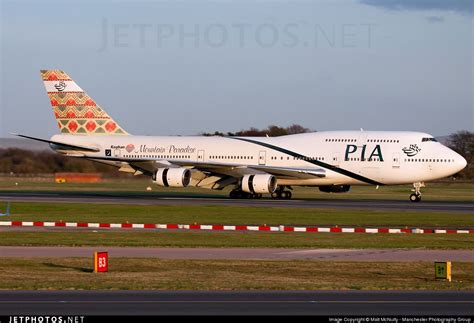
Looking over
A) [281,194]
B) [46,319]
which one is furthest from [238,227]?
[281,194]

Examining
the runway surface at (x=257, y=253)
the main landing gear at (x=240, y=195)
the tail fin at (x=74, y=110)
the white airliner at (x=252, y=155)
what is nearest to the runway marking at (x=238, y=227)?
the runway surface at (x=257, y=253)

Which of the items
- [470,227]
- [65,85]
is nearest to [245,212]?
[470,227]

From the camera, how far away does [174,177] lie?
212ft

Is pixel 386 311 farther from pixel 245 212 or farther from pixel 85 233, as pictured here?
pixel 245 212

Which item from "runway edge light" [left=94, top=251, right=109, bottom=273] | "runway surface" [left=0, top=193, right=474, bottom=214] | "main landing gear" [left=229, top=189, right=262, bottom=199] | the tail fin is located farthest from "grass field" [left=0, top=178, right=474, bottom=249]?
the tail fin

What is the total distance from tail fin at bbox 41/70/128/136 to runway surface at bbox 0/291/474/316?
169 ft

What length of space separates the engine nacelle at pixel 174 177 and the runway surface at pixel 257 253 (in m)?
31.0

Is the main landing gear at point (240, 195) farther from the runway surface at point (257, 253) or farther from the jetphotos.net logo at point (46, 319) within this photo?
the jetphotos.net logo at point (46, 319)

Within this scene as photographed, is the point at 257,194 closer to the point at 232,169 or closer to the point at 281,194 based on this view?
the point at 281,194

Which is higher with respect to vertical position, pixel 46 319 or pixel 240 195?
pixel 240 195

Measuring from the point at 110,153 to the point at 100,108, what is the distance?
4.60 metres

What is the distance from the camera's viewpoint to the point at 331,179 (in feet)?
216

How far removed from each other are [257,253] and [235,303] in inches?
481

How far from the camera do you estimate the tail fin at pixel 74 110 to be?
240 feet
